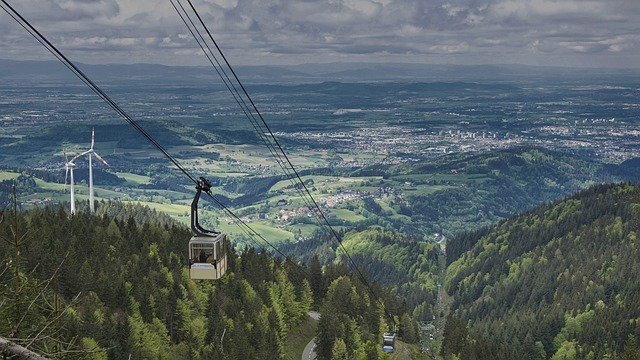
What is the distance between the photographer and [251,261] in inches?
5138

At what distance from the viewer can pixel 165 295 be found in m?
104

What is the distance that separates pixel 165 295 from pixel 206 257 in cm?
6454

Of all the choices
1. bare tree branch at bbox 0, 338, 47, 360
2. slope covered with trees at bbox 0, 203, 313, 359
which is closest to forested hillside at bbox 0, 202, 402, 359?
slope covered with trees at bbox 0, 203, 313, 359

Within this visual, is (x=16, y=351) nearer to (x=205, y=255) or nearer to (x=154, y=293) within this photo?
(x=205, y=255)

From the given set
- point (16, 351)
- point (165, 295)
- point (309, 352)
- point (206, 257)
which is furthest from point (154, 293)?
point (16, 351)

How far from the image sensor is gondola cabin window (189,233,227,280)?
41281 mm

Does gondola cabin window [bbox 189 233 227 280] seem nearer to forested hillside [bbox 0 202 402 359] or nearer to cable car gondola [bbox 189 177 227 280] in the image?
cable car gondola [bbox 189 177 227 280]

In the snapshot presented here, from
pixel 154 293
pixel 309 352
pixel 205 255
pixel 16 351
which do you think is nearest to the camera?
pixel 16 351

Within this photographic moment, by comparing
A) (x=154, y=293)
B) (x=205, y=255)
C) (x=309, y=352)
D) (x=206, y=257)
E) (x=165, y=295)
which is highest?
(x=205, y=255)

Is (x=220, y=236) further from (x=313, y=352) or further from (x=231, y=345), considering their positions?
(x=313, y=352)

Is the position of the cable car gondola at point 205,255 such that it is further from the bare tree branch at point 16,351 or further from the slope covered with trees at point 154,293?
the slope covered with trees at point 154,293

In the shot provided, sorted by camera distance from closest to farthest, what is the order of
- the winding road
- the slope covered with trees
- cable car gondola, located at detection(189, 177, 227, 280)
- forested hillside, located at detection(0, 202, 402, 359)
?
1. cable car gondola, located at detection(189, 177, 227, 280)
2. the slope covered with trees
3. forested hillside, located at detection(0, 202, 402, 359)
4. the winding road

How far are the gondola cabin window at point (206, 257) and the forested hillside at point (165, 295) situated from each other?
29.0 m

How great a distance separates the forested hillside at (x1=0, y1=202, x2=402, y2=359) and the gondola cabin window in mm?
29044
